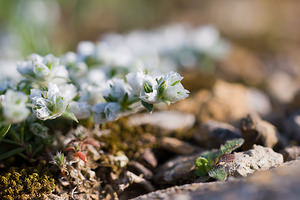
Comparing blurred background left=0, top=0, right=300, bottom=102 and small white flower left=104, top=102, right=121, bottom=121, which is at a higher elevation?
blurred background left=0, top=0, right=300, bottom=102

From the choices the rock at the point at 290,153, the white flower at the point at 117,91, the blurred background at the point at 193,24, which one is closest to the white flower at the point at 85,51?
the blurred background at the point at 193,24

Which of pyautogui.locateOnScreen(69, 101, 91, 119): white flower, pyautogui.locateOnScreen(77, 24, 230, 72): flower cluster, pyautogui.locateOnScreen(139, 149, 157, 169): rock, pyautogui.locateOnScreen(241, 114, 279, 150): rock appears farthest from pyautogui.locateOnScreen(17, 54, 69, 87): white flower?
pyautogui.locateOnScreen(77, 24, 230, 72): flower cluster

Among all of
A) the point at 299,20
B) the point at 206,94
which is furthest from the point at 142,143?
the point at 299,20

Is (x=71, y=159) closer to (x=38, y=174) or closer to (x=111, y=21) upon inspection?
(x=38, y=174)

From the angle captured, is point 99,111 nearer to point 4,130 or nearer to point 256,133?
point 4,130

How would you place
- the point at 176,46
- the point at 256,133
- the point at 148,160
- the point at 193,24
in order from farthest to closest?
the point at 193,24, the point at 176,46, the point at 148,160, the point at 256,133

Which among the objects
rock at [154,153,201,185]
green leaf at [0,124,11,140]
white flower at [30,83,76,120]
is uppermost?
white flower at [30,83,76,120]

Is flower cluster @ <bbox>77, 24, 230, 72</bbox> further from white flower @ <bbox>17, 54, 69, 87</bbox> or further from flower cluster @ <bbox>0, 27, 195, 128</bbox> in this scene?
white flower @ <bbox>17, 54, 69, 87</bbox>

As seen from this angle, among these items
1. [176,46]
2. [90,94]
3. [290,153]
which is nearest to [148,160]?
[90,94]
